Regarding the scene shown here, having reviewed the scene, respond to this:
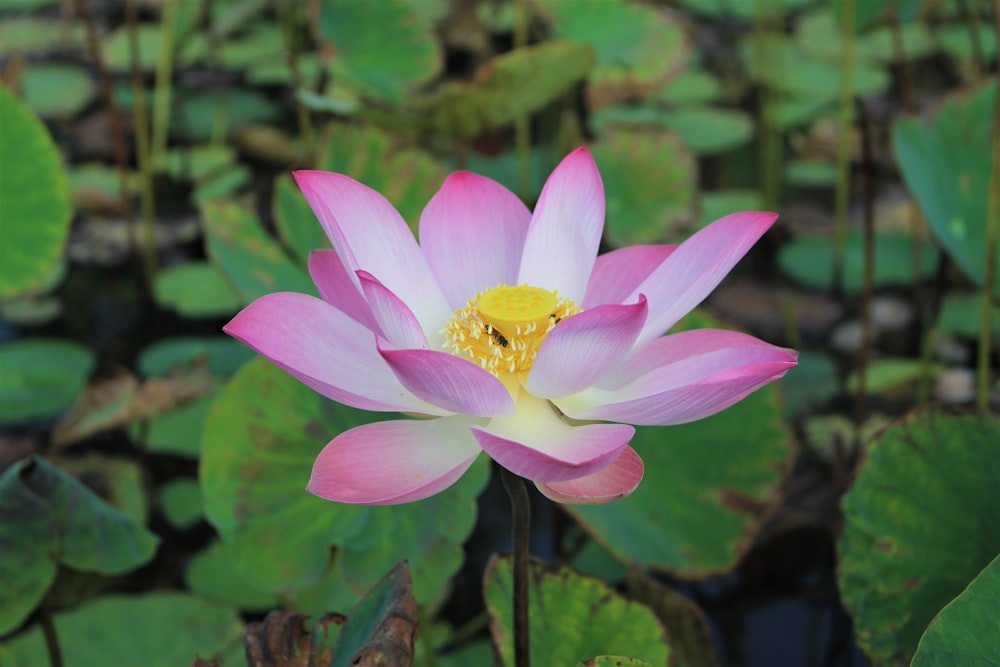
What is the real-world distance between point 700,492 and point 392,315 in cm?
57

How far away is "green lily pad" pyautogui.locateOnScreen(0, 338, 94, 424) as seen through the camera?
4.57 feet

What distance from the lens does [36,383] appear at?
144 cm

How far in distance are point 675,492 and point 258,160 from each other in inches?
67.4

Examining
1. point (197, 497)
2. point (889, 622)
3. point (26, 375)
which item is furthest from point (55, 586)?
point (889, 622)

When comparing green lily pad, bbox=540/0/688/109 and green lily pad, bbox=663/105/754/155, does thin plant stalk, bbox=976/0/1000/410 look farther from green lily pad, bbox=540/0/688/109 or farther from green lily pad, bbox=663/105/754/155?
green lily pad, bbox=663/105/754/155

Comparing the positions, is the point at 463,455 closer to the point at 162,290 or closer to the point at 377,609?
the point at 377,609

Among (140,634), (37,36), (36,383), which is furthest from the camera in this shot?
(37,36)

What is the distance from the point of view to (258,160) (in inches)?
98.7

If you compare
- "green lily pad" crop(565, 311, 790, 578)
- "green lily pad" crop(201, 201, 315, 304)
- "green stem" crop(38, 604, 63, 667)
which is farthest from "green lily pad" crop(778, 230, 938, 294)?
"green stem" crop(38, 604, 63, 667)

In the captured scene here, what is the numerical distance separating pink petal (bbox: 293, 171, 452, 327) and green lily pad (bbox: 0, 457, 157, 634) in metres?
0.35

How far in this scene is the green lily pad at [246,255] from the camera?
1.11 meters

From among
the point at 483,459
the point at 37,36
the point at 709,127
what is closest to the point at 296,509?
the point at 483,459

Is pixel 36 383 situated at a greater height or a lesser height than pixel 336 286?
lesser

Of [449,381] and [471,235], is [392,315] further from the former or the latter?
[471,235]
